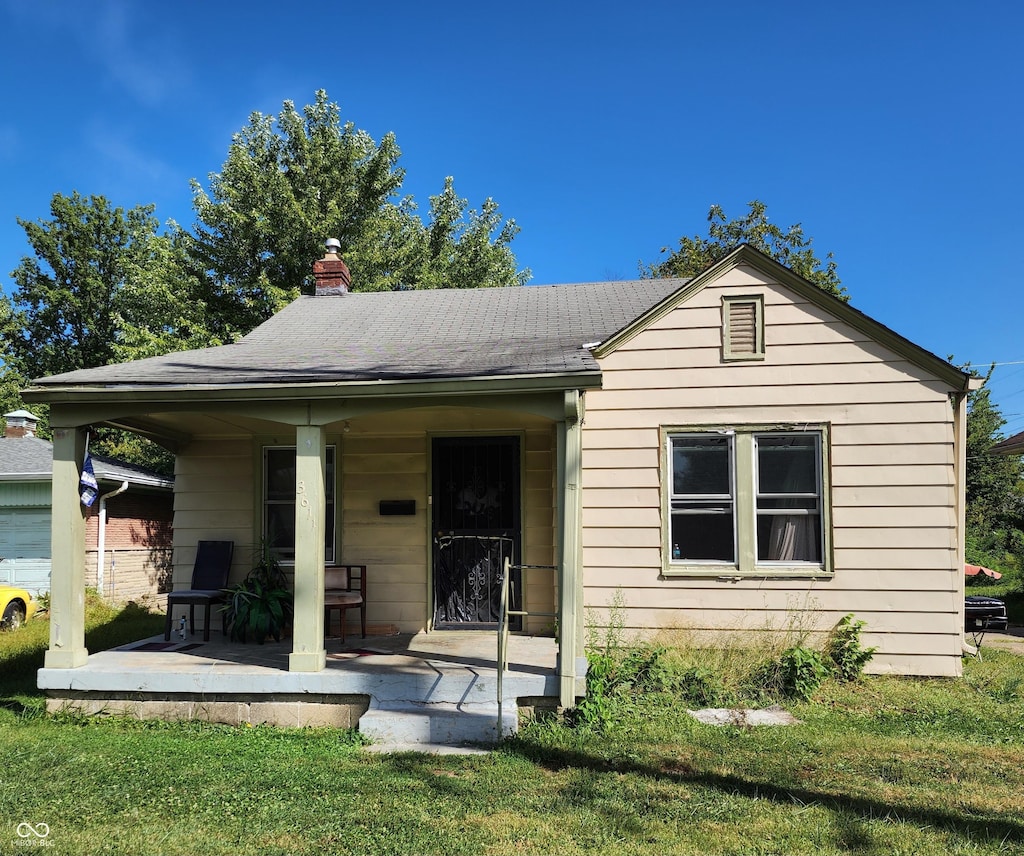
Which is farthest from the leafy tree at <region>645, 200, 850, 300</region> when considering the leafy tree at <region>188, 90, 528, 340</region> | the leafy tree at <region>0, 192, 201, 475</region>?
the leafy tree at <region>0, 192, 201, 475</region>

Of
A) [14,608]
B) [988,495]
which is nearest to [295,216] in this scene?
[14,608]

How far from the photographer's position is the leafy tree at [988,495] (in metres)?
22.6

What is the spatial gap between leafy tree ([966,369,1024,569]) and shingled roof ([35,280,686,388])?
1905 centimetres

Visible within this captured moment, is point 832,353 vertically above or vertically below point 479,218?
below

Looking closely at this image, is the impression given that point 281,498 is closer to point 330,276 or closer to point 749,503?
point 330,276

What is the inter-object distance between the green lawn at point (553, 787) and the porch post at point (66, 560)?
506mm

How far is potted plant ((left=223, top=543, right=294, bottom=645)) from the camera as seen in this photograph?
718 cm

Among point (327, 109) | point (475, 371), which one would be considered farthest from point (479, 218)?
point (475, 371)

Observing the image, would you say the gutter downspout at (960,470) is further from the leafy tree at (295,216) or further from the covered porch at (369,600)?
the leafy tree at (295,216)

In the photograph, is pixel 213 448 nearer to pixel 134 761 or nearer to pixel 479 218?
pixel 134 761

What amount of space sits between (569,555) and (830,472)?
302cm

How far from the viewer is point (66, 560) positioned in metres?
6.07

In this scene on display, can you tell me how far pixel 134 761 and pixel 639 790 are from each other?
3.37 metres

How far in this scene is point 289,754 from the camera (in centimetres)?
Result: 509
